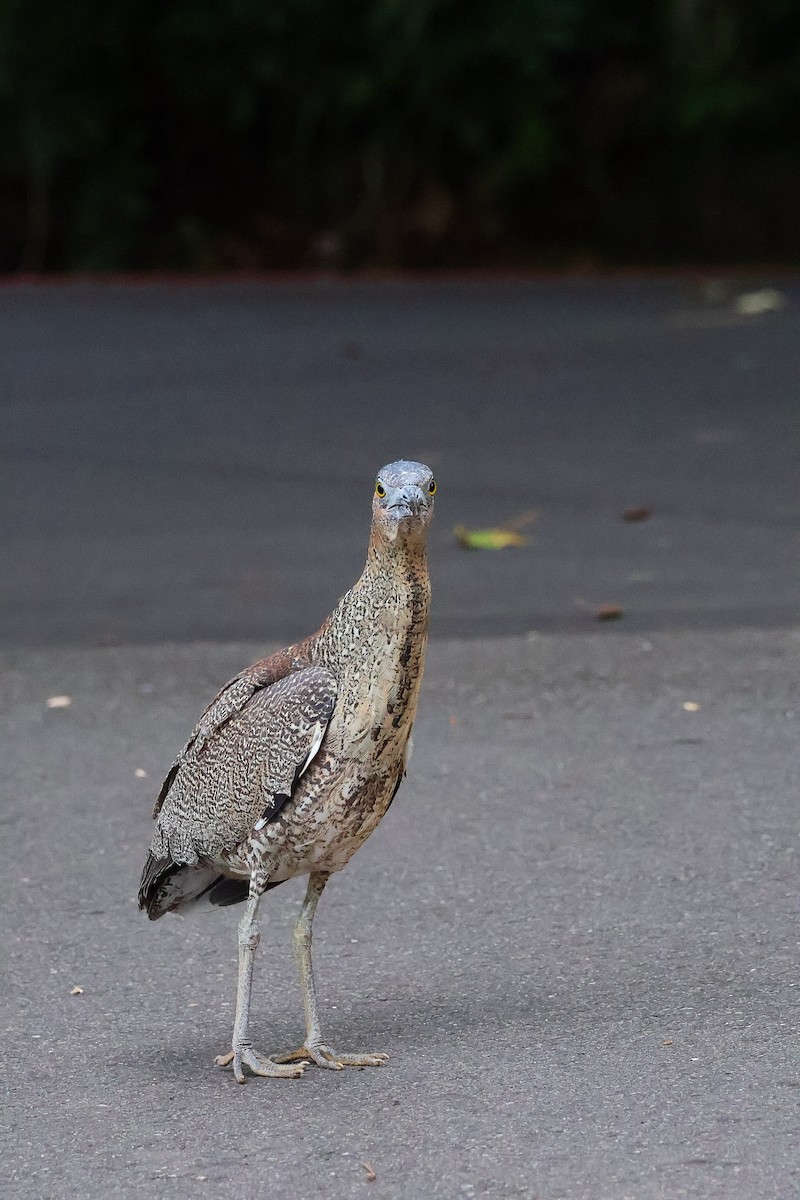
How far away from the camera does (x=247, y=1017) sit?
414cm

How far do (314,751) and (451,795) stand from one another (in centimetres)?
212

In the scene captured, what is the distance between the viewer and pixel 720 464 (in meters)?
10.5

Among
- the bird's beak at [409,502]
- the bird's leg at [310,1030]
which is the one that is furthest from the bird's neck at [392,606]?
the bird's leg at [310,1030]

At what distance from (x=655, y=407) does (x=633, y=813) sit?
6.76 meters

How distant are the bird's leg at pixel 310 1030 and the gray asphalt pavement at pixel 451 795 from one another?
6cm

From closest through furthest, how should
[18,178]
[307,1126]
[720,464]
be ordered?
[307,1126]
[720,464]
[18,178]

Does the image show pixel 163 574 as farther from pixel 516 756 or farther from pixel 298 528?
pixel 516 756

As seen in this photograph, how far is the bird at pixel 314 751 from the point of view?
3.99 m

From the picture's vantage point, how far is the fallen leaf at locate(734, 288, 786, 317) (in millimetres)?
15875

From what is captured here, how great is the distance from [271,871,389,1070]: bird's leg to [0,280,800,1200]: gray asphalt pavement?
6 cm

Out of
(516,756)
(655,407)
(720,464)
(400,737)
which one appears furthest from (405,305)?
(400,737)

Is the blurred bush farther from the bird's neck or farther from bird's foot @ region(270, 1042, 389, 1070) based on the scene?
bird's foot @ region(270, 1042, 389, 1070)

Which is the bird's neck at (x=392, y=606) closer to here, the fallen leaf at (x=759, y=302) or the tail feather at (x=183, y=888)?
the tail feather at (x=183, y=888)

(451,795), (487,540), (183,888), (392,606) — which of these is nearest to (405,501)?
(392,606)
